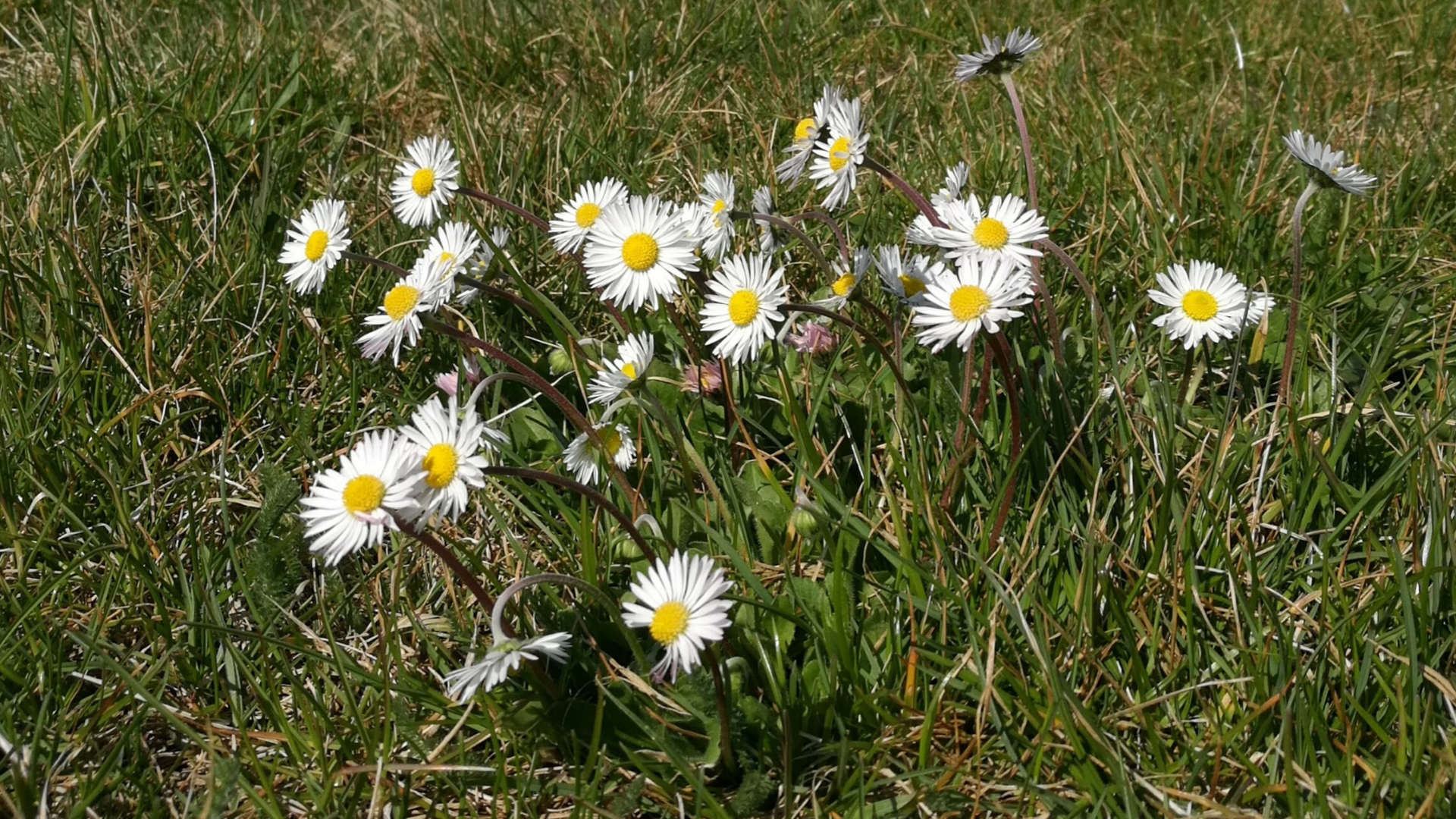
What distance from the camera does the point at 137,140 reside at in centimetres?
287

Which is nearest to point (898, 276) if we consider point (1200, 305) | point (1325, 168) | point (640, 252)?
point (640, 252)

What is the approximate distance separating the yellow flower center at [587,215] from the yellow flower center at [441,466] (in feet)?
2.52

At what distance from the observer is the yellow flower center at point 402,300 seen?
1939 millimetres

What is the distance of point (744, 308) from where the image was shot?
6.11ft

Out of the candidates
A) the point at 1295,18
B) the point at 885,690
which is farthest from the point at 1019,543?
the point at 1295,18

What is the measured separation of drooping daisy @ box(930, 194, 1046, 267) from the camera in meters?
1.83

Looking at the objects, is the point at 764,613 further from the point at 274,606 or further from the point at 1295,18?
the point at 1295,18

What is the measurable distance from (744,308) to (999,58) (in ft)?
2.07

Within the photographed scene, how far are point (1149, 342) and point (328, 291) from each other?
5.51ft

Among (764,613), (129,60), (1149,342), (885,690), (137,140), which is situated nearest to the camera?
(885,690)

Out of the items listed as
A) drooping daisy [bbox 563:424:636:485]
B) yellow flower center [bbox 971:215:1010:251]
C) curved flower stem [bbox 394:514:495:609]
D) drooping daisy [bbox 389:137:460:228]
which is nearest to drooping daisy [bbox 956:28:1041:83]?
yellow flower center [bbox 971:215:1010:251]

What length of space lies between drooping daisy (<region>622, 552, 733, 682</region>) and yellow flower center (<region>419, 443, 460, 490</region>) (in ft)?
0.89

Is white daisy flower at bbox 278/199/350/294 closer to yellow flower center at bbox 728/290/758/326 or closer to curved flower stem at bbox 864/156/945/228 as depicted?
yellow flower center at bbox 728/290/758/326

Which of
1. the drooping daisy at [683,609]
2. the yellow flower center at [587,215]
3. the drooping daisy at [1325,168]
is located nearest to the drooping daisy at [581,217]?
the yellow flower center at [587,215]
